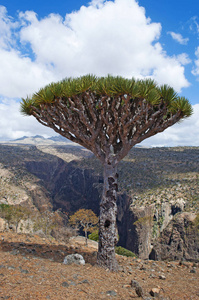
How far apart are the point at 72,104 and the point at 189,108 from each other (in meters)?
4.65

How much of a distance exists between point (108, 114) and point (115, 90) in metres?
0.95

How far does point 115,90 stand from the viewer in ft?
24.1

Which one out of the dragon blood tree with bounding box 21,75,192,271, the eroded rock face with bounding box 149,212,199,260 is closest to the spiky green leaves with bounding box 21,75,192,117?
the dragon blood tree with bounding box 21,75,192,271

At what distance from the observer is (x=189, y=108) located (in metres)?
8.19

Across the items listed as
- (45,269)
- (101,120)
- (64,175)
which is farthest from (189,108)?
(64,175)

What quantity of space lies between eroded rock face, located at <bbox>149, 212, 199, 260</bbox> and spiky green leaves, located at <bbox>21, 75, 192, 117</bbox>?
2830cm

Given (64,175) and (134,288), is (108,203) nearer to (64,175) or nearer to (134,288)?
Answer: (134,288)

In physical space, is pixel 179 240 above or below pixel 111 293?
below

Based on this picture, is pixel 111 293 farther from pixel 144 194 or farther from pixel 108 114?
pixel 144 194

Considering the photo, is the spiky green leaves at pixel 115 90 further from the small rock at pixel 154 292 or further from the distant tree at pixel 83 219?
the distant tree at pixel 83 219

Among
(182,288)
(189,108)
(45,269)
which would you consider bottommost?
(182,288)

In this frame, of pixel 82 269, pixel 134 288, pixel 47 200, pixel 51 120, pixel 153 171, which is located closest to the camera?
pixel 134 288

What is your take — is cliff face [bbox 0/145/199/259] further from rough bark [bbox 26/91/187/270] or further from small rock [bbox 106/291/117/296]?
small rock [bbox 106/291/117/296]

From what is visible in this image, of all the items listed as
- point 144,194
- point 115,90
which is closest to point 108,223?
point 115,90
